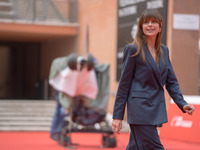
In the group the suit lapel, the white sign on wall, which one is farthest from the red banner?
the suit lapel

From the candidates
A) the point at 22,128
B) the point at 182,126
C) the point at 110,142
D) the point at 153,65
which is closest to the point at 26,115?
the point at 22,128

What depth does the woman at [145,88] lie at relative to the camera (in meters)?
2.72

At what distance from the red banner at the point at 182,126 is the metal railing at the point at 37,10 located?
10.7 meters

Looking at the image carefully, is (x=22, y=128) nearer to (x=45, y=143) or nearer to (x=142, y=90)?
(x=45, y=143)

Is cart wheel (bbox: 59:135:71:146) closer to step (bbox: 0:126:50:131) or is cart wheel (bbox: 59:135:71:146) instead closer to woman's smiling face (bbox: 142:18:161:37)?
step (bbox: 0:126:50:131)

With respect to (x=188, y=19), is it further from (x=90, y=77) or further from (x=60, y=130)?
(x=60, y=130)

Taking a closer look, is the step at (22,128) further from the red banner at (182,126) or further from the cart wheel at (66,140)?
the red banner at (182,126)

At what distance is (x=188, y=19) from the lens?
550 cm

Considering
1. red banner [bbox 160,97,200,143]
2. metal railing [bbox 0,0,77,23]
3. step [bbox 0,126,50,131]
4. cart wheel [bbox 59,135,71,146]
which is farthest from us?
metal railing [bbox 0,0,77,23]

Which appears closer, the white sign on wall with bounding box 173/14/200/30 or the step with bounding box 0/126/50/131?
the white sign on wall with bounding box 173/14/200/30

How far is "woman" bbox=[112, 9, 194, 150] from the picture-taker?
2.72 m

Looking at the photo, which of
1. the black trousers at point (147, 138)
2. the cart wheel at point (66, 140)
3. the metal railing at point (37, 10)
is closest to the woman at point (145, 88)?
the black trousers at point (147, 138)

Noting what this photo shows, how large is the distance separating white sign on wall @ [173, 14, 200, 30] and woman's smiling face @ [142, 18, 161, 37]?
7.94 ft

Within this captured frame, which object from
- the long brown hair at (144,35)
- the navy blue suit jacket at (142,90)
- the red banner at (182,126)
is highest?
the long brown hair at (144,35)
